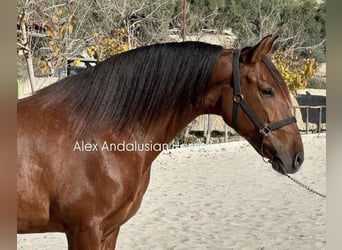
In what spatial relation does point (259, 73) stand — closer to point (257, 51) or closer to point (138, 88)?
point (257, 51)

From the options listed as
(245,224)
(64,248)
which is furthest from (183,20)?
(64,248)

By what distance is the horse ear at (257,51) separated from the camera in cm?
157

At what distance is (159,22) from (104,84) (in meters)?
0.77

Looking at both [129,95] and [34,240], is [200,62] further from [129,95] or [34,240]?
[34,240]

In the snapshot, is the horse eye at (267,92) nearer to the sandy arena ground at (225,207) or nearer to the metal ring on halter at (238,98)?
the metal ring on halter at (238,98)

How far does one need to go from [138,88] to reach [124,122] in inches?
5.6

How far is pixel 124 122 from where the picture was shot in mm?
1644

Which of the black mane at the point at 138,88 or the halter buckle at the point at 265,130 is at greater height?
the black mane at the point at 138,88

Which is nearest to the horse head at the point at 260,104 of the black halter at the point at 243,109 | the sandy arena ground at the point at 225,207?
the black halter at the point at 243,109

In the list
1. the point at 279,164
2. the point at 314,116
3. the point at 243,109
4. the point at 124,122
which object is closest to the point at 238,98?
the point at 243,109
